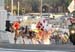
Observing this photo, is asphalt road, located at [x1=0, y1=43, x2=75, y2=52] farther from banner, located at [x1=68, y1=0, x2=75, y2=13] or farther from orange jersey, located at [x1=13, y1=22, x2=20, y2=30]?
banner, located at [x1=68, y1=0, x2=75, y2=13]

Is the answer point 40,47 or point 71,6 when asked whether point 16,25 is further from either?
point 71,6

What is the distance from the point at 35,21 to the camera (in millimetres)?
15172

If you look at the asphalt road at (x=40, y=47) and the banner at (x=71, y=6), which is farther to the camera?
the banner at (x=71, y=6)

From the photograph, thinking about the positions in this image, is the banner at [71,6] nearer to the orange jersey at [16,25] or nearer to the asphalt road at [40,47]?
the asphalt road at [40,47]

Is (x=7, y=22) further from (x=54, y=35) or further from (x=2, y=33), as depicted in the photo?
(x=54, y=35)

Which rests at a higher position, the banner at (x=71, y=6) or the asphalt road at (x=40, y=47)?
the banner at (x=71, y=6)

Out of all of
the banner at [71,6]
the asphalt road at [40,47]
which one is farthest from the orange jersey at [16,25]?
the banner at [71,6]

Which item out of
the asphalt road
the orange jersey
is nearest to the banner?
the asphalt road

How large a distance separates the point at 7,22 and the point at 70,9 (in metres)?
2.56

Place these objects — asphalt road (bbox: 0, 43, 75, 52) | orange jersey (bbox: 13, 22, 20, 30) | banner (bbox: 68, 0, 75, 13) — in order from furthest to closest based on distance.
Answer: orange jersey (bbox: 13, 22, 20, 30) → banner (bbox: 68, 0, 75, 13) → asphalt road (bbox: 0, 43, 75, 52)

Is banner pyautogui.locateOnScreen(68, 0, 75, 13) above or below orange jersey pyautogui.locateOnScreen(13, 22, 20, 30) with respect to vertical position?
above

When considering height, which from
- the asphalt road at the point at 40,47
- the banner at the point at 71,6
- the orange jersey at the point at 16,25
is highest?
the banner at the point at 71,6

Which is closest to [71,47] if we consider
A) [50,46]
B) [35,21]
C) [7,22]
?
[50,46]

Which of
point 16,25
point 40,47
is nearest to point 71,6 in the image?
point 40,47
